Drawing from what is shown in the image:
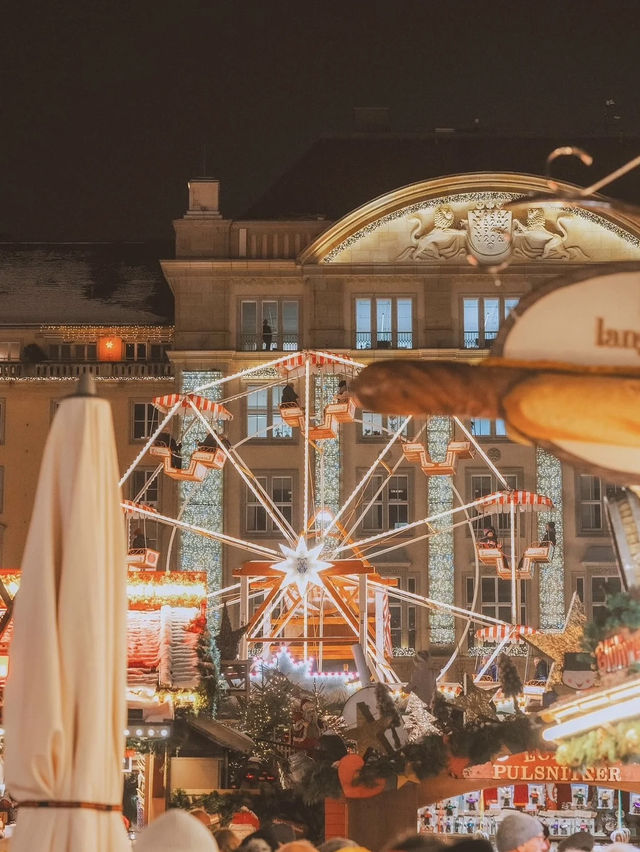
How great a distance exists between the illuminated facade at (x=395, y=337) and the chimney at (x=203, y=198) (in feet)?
0.17

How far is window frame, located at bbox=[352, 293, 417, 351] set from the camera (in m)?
43.3

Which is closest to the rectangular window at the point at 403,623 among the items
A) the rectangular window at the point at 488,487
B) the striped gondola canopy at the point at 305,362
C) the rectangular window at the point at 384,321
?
the rectangular window at the point at 488,487

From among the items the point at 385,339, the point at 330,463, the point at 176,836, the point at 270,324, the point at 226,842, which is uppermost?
the point at 270,324

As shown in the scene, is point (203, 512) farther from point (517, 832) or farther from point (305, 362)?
point (517, 832)

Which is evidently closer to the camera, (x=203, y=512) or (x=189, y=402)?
(x=189, y=402)

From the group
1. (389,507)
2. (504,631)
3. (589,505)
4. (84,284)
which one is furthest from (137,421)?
(504,631)

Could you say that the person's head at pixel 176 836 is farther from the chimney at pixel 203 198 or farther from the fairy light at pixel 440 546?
the chimney at pixel 203 198

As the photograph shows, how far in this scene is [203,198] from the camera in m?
44.7

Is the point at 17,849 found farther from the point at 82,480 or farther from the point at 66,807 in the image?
the point at 82,480

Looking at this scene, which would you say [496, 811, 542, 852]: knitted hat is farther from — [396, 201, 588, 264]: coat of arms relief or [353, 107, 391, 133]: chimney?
[353, 107, 391, 133]: chimney

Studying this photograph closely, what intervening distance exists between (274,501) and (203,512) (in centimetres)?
191

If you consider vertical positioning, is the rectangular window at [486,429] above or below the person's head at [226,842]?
above

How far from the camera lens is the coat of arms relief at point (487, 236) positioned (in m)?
42.8

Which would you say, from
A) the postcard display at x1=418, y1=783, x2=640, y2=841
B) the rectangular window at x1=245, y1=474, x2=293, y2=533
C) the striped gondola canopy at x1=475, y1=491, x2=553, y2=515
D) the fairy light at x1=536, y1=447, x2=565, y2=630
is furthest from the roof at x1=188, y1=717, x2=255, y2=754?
the rectangular window at x1=245, y1=474, x2=293, y2=533
